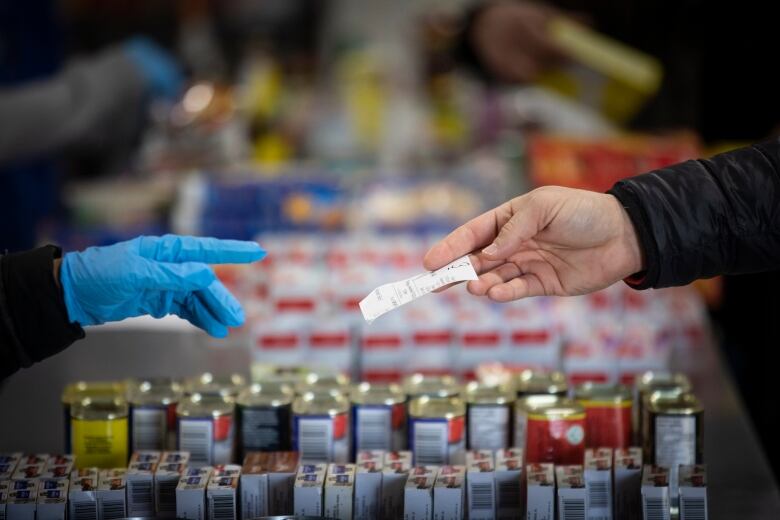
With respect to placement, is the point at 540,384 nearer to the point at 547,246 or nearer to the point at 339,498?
the point at 547,246

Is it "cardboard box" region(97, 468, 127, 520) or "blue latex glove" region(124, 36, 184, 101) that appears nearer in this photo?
"cardboard box" region(97, 468, 127, 520)

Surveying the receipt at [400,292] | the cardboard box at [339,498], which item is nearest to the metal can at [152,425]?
the cardboard box at [339,498]

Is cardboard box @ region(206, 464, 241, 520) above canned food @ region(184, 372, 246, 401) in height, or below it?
below

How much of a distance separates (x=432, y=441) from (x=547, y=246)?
46cm

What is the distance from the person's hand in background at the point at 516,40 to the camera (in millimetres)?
5773

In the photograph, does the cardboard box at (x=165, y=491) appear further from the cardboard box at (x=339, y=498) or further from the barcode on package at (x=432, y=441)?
the barcode on package at (x=432, y=441)

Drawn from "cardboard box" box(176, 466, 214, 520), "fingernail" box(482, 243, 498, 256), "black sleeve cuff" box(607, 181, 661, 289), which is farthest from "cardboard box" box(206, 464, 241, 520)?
"black sleeve cuff" box(607, 181, 661, 289)

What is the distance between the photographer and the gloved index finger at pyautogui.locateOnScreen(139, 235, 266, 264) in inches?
89.0

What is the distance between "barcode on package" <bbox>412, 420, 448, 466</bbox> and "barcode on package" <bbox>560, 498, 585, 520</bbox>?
1.01 feet

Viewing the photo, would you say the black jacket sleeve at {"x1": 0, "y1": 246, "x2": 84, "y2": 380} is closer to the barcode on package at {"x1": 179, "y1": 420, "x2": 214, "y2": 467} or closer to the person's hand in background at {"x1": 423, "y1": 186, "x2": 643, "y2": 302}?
the barcode on package at {"x1": 179, "y1": 420, "x2": 214, "y2": 467}

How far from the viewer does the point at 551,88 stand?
6086mm

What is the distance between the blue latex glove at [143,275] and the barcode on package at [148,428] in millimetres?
211

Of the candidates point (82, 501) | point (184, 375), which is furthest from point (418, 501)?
point (184, 375)

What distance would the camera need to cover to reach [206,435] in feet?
7.57
